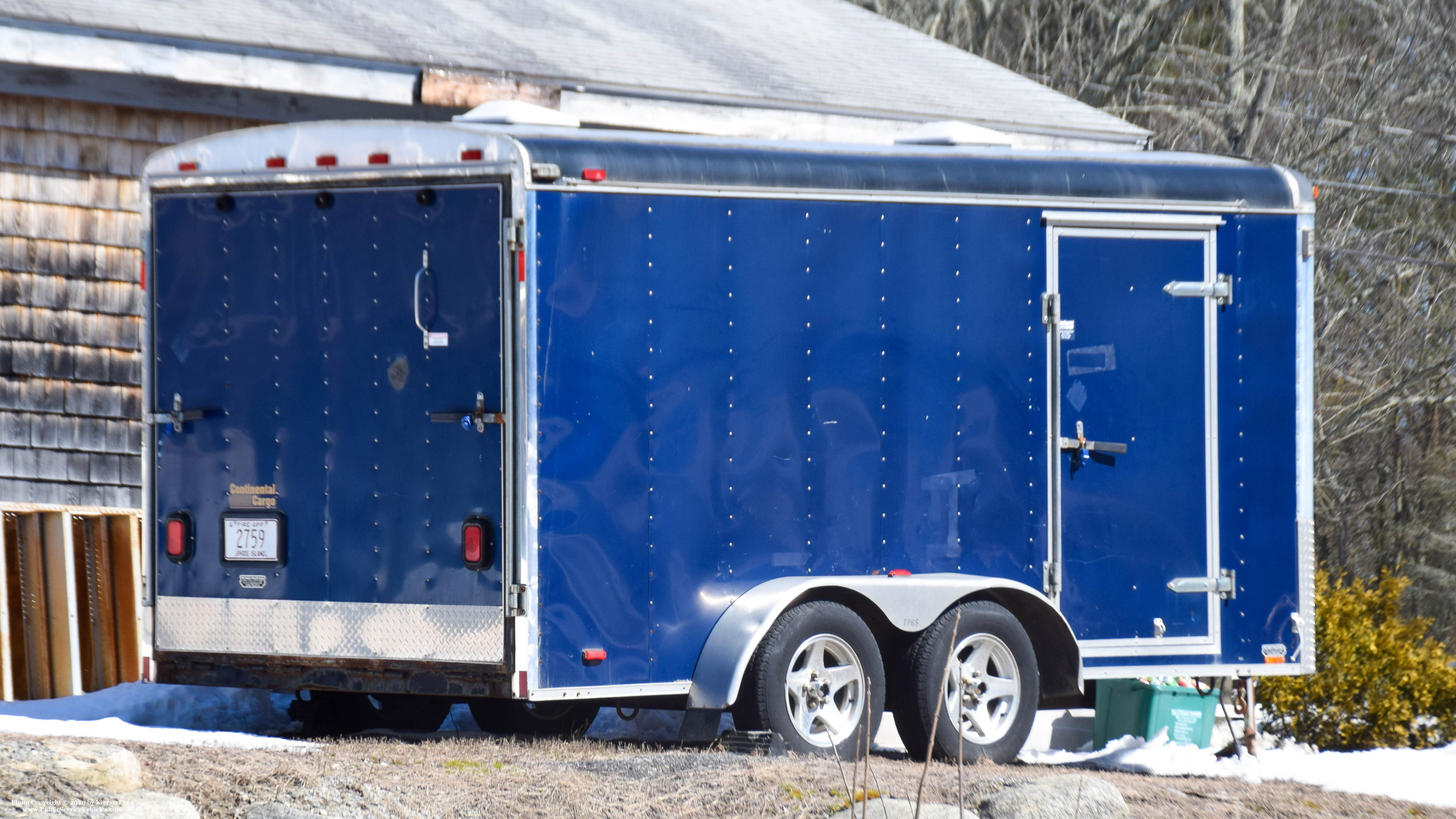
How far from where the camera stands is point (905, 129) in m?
12.6

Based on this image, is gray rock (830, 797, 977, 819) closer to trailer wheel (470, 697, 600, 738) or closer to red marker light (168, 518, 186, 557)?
trailer wheel (470, 697, 600, 738)

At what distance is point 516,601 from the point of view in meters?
6.64

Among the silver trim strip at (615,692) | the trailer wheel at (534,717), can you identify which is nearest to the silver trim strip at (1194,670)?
the silver trim strip at (615,692)

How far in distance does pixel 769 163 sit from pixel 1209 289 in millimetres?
2485

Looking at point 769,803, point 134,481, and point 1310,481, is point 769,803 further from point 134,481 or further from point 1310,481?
point 134,481

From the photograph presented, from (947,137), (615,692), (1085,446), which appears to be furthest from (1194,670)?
(615,692)

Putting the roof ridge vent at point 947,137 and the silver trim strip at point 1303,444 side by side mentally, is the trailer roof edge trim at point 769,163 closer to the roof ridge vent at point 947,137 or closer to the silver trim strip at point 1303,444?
the roof ridge vent at point 947,137

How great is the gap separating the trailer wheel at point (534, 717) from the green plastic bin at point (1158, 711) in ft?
9.22

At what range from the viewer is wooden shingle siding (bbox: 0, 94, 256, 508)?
31.8 ft

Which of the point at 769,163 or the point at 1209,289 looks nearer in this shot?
the point at 769,163

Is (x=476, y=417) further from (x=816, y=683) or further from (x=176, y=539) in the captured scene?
(x=816, y=683)

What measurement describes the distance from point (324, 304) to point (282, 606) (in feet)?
4.48

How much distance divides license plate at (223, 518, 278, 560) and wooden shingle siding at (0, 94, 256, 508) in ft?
9.42

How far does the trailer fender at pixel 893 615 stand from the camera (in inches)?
275
